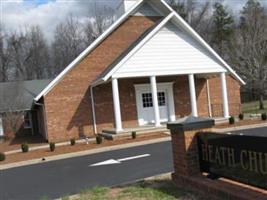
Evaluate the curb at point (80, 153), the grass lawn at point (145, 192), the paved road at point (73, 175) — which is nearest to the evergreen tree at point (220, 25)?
the curb at point (80, 153)

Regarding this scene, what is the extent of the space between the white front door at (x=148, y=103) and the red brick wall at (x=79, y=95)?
1.95 m

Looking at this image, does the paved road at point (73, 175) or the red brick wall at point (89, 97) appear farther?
the red brick wall at point (89, 97)

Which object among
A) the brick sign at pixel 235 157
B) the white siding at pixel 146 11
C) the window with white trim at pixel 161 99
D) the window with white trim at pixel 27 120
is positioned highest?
the white siding at pixel 146 11

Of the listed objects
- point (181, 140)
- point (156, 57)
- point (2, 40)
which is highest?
point (2, 40)

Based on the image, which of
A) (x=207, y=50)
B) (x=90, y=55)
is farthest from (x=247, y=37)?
(x=90, y=55)

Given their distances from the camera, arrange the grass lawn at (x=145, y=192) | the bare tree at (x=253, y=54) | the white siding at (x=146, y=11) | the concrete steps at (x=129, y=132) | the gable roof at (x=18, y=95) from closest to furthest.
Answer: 1. the grass lawn at (x=145, y=192)
2. the concrete steps at (x=129, y=132)
3. the white siding at (x=146, y=11)
4. the gable roof at (x=18, y=95)
5. the bare tree at (x=253, y=54)

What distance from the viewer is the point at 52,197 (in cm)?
943

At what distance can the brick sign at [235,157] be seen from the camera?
6492 millimetres

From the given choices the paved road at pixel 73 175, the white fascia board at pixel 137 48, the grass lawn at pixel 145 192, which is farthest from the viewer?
the white fascia board at pixel 137 48

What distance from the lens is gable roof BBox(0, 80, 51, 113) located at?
31.2 m

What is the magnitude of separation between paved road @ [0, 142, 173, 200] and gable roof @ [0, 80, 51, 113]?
52.5ft

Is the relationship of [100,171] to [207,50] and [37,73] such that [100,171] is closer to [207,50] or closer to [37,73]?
[207,50]

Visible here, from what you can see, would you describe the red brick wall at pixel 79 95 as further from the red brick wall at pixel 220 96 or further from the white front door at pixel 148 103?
the red brick wall at pixel 220 96

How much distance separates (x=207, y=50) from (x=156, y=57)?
11.0 feet
